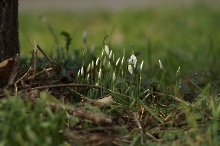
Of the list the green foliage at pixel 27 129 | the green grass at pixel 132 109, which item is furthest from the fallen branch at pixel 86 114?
the green foliage at pixel 27 129

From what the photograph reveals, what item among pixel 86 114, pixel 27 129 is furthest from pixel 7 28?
pixel 27 129

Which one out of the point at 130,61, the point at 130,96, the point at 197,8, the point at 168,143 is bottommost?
the point at 168,143

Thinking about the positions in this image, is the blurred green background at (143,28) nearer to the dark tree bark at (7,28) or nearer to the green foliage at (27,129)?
the dark tree bark at (7,28)

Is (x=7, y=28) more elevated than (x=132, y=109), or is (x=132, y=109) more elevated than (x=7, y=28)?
(x=7, y=28)

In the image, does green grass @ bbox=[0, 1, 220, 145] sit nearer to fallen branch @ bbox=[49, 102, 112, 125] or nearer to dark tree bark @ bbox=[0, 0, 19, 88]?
fallen branch @ bbox=[49, 102, 112, 125]

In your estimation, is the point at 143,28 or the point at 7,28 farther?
the point at 143,28

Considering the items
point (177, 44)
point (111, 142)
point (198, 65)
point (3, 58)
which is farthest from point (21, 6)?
point (111, 142)

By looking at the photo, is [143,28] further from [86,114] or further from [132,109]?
[86,114]

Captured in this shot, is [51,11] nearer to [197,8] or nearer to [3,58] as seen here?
[197,8]

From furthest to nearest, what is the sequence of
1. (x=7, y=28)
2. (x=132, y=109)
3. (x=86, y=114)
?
1. (x=7, y=28)
2. (x=132, y=109)
3. (x=86, y=114)
